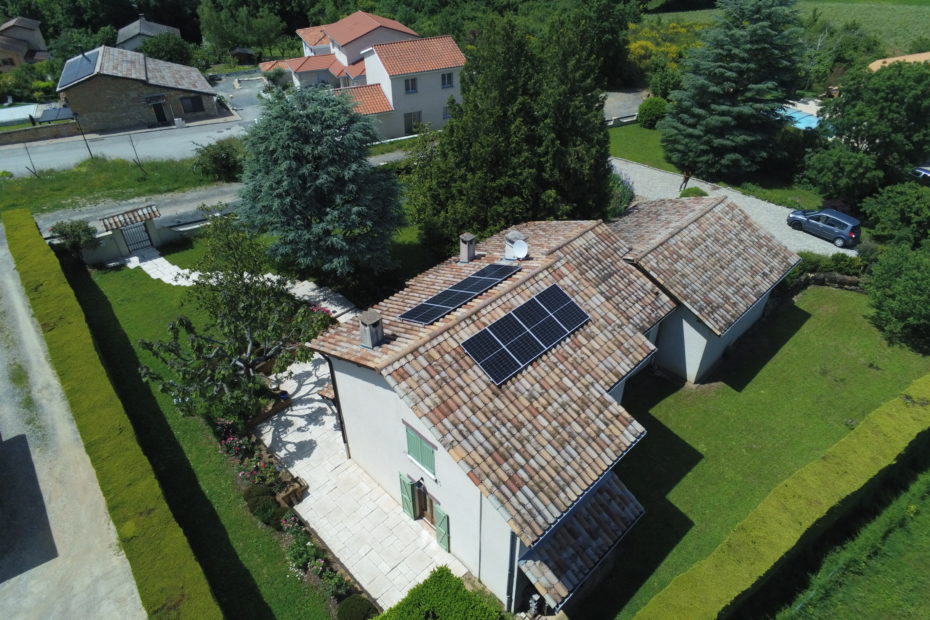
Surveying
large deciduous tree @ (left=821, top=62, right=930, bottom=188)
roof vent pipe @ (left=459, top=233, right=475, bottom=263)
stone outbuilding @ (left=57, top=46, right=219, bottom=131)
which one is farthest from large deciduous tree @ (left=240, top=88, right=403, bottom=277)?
stone outbuilding @ (left=57, top=46, right=219, bottom=131)

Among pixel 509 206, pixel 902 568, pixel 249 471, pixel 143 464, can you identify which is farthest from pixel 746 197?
pixel 143 464

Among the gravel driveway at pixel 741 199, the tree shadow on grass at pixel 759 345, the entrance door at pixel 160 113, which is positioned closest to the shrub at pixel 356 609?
the tree shadow on grass at pixel 759 345

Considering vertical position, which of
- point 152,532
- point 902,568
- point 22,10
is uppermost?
point 22,10

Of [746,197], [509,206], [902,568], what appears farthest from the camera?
[746,197]

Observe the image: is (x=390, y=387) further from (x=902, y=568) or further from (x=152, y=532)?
(x=902, y=568)

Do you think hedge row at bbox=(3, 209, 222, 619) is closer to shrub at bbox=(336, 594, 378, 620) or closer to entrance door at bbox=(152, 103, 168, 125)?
shrub at bbox=(336, 594, 378, 620)

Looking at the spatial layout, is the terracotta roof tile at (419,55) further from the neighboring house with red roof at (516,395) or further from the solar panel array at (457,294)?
the solar panel array at (457,294)
